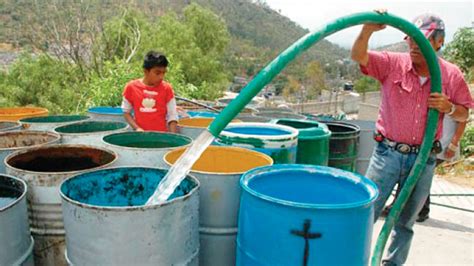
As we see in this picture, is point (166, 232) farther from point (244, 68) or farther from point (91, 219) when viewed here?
point (244, 68)

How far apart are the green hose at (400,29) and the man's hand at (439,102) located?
0.10 feet

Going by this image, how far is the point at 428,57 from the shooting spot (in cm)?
221

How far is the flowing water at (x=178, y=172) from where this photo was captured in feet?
6.14

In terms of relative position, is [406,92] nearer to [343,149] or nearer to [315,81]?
[343,149]

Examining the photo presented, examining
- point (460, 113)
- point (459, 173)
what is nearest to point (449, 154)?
point (460, 113)

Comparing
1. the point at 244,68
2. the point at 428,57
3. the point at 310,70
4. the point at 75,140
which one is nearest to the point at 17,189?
the point at 75,140

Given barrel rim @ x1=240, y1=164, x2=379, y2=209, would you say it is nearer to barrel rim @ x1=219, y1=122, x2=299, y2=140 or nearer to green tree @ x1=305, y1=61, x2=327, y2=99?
barrel rim @ x1=219, y1=122, x2=299, y2=140

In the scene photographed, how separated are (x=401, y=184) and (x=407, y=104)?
57 cm

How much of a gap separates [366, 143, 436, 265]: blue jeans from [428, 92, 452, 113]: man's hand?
1.23 feet

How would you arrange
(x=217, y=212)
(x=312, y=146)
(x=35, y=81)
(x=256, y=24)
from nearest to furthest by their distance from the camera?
(x=217, y=212) → (x=312, y=146) → (x=35, y=81) → (x=256, y=24)

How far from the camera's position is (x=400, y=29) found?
2117 mm

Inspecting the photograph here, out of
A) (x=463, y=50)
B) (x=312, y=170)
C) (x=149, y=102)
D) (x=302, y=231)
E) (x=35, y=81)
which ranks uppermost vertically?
(x=463, y=50)

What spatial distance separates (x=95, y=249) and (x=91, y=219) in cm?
13

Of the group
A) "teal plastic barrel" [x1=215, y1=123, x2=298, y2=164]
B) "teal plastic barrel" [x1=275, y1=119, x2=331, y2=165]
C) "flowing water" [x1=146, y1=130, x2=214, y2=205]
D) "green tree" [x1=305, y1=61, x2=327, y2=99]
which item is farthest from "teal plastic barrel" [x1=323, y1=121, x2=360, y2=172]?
"green tree" [x1=305, y1=61, x2=327, y2=99]
